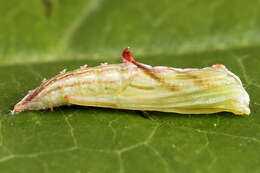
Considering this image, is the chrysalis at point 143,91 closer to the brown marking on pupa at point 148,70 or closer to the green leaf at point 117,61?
the brown marking on pupa at point 148,70

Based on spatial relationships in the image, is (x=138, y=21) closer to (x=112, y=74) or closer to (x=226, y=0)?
(x=226, y=0)

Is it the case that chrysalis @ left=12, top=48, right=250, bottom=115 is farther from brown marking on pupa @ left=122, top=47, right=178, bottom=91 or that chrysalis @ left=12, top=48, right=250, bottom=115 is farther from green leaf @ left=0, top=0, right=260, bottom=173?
green leaf @ left=0, top=0, right=260, bottom=173

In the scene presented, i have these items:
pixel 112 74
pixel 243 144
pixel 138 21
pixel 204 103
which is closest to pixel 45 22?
pixel 138 21

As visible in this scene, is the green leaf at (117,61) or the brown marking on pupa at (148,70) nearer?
the green leaf at (117,61)

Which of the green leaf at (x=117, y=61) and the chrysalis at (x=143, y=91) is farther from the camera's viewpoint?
the chrysalis at (x=143, y=91)

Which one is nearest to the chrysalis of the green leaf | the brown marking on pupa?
the brown marking on pupa

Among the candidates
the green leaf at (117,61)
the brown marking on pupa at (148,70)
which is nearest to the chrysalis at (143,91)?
the brown marking on pupa at (148,70)
